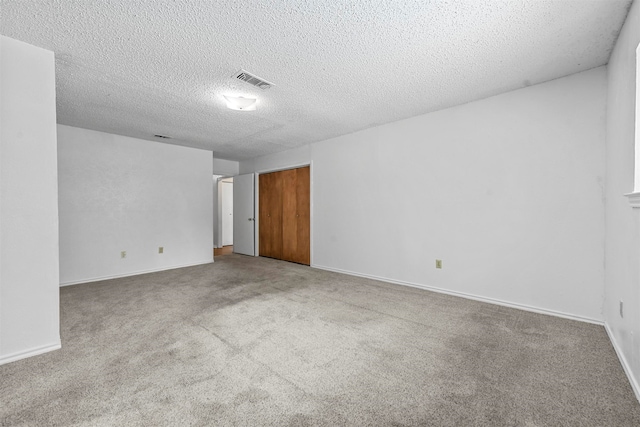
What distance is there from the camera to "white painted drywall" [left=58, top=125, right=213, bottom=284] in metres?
3.90

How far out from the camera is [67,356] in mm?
1894

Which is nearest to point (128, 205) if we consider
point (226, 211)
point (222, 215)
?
point (222, 215)

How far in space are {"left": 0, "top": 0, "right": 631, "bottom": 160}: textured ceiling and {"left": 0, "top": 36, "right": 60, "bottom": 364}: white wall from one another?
0.27 m

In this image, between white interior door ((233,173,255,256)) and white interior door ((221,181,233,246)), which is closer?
white interior door ((233,173,255,256))

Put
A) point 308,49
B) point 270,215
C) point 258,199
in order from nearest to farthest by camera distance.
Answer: point 308,49, point 270,215, point 258,199

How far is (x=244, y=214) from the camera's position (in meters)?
6.48

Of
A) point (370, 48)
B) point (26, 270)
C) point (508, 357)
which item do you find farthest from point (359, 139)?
point (26, 270)

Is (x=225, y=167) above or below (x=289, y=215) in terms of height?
above

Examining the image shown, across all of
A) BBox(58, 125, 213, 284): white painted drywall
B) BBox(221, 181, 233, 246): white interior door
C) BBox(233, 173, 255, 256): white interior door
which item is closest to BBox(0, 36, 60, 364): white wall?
BBox(58, 125, 213, 284): white painted drywall

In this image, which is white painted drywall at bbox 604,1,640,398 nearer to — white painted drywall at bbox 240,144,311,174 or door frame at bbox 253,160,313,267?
door frame at bbox 253,160,313,267

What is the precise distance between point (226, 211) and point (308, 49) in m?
6.50

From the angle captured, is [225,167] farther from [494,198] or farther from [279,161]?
[494,198]

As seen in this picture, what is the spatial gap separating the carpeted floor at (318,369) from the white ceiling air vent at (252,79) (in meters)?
2.26

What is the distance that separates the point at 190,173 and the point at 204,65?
3.30 m
